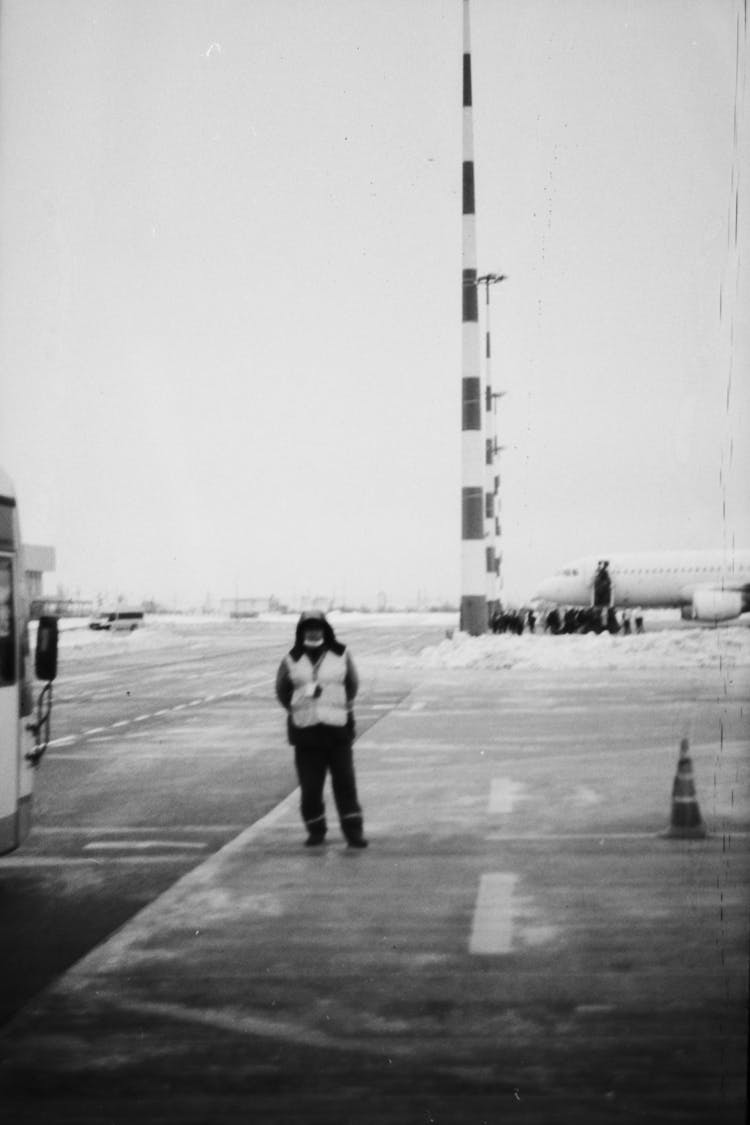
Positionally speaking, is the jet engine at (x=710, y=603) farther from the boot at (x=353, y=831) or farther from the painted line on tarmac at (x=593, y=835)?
the boot at (x=353, y=831)

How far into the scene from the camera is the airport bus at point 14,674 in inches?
312

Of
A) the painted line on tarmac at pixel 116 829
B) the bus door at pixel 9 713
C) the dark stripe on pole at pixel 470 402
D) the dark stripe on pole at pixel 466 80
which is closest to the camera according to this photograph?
the bus door at pixel 9 713

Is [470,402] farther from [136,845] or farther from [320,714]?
[320,714]

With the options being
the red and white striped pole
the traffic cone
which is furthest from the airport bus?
the red and white striped pole

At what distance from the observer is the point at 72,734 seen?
738 inches

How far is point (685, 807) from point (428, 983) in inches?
161

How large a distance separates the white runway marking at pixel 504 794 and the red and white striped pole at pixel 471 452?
81.3ft

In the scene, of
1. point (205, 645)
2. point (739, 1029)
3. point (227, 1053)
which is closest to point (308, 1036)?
point (227, 1053)

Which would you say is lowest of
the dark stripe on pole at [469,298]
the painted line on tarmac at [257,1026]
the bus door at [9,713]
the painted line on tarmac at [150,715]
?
the painted line on tarmac at [150,715]

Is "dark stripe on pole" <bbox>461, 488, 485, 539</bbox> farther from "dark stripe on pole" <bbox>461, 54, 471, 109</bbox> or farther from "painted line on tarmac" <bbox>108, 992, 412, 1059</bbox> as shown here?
"painted line on tarmac" <bbox>108, 992, 412, 1059</bbox>

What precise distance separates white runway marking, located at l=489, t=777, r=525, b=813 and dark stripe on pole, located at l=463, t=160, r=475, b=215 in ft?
95.5

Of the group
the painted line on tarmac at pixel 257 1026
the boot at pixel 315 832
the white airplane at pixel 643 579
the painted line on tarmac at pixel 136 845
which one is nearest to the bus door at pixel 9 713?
the painted line on tarmac at pixel 136 845

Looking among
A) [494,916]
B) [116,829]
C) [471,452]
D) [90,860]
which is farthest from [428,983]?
[471,452]

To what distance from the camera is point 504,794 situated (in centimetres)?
1195
